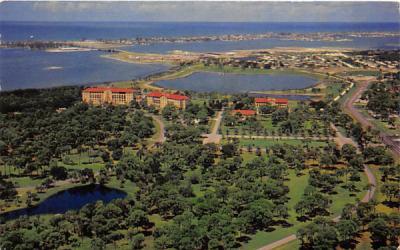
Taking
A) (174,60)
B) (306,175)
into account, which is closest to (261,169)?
(306,175)

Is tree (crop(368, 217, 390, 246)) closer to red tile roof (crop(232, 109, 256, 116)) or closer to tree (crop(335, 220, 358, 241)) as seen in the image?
tree (crop(335, 220, 358, 241))

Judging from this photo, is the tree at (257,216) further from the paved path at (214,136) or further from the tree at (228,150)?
the paved path at (214,136)

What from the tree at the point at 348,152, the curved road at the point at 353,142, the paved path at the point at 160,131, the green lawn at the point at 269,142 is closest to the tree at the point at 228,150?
the green lawn at the point at 269,142

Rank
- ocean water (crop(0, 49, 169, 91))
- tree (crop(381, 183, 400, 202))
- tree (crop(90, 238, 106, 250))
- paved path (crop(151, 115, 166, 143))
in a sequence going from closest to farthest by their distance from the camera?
tree (crop(90, 238, 106, 250))
tree (crop(381, 183, 400, 202))
paved path (crop(151, 115, 166, 143))
ocean water (crop(0, 49, 169, 91))

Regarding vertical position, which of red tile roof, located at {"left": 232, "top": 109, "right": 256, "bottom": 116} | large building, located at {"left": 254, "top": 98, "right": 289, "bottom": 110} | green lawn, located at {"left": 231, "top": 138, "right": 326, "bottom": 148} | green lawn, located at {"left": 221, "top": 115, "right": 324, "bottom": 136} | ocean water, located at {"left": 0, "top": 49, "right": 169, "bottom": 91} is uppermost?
ocean water, located at {"left": 0, "top": 49, "right": 169, "bottom": 91}

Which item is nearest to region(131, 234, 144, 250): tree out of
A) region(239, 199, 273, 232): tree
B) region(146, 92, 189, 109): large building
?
region(239, 199, 273, 232): tree

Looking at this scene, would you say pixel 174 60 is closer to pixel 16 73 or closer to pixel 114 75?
pixel 114 75
